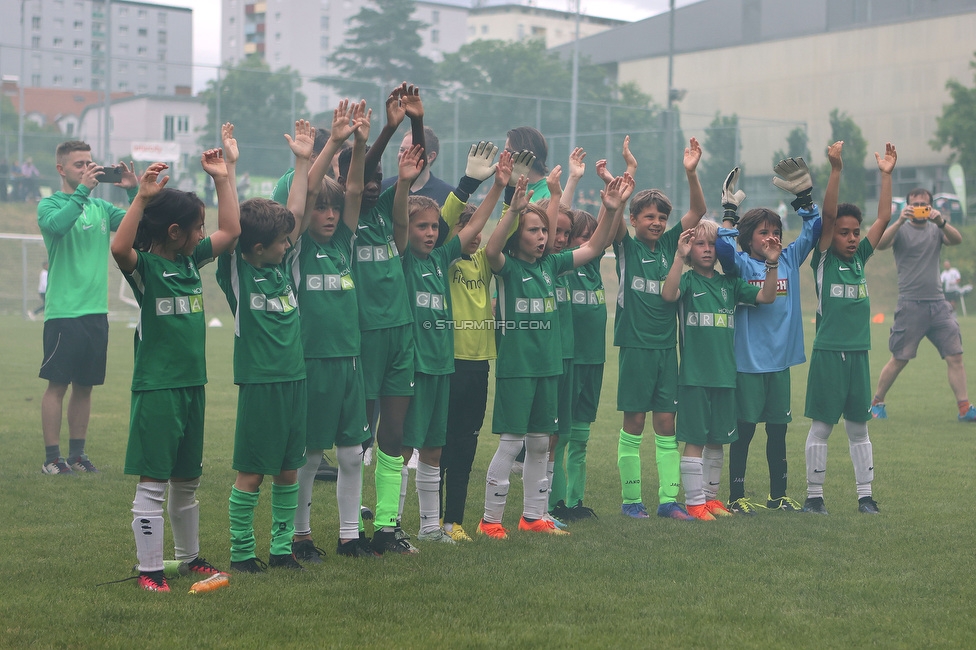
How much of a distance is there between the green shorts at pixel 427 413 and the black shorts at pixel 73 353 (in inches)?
128

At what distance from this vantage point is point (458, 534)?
5992mm

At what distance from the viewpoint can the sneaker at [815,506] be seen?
22.5ft

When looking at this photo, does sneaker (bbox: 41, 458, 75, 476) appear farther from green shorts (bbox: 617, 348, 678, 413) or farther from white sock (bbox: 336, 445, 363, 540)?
green shorts (bbox: 617, 348, 678, 413)

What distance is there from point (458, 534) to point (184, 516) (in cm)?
163

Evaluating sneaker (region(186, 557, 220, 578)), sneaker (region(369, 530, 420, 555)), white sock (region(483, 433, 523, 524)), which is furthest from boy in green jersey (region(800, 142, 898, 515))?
sneaker (region(186, 557, 220, 578))

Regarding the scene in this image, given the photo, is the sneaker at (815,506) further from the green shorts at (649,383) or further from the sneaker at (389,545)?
the sneaker at (389,545)

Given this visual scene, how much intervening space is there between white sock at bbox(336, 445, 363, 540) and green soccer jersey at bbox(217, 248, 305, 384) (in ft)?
2.01

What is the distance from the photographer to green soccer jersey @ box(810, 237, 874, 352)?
22.9 feet

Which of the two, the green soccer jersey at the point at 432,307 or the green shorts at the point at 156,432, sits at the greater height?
the green soccer jersey at the point at 432,307

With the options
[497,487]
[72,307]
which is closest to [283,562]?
[497,487]

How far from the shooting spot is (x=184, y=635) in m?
4.14

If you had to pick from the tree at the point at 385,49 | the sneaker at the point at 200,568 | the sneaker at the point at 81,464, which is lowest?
the sneaker at the point at 81,464

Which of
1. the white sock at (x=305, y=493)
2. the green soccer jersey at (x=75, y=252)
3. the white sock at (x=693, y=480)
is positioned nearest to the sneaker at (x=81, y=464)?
the green soccer jersey at (x=75, y=252)

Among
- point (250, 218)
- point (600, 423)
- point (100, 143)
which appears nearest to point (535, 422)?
point (250, 218)
